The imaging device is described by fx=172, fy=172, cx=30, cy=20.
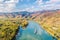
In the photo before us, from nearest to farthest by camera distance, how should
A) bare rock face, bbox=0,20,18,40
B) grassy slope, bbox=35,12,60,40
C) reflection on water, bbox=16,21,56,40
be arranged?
bare rock face, bbox=0,20,18,40 < reflection on water, bbox=16,21,56,40 < grassy slope, bbox=35,12,60,40

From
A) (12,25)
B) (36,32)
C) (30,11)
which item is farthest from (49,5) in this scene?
(12,25)

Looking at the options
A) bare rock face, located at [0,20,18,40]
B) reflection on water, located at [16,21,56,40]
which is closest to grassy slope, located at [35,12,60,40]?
reflection on water, located at [16,21,56,40]

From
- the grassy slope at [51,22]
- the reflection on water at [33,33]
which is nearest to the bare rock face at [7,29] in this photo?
the reflection on water at [33,33]

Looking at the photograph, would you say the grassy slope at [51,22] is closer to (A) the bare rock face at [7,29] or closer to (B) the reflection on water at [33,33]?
(B) the reflection on water at [33,33]

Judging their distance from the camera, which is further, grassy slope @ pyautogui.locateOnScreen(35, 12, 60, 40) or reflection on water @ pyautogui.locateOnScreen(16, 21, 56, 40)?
grassy slope @ pyautogui.locateOnScreen(35, 12, 60, 40)

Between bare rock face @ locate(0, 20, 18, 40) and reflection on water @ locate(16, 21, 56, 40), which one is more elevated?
bare rock face @ locate(0, 20, 18, 40)

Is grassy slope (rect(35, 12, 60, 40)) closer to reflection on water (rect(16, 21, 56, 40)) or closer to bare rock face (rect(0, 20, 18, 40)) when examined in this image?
reflection on water (rect(16, 21, 56, 40))

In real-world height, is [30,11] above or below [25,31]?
above

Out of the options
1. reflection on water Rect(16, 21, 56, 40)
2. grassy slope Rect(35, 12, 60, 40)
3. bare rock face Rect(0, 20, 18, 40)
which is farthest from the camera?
grassy slope Rect(35, 12, 60, 40)

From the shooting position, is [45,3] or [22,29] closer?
[22,29]

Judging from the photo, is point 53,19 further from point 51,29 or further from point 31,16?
point 31,16
